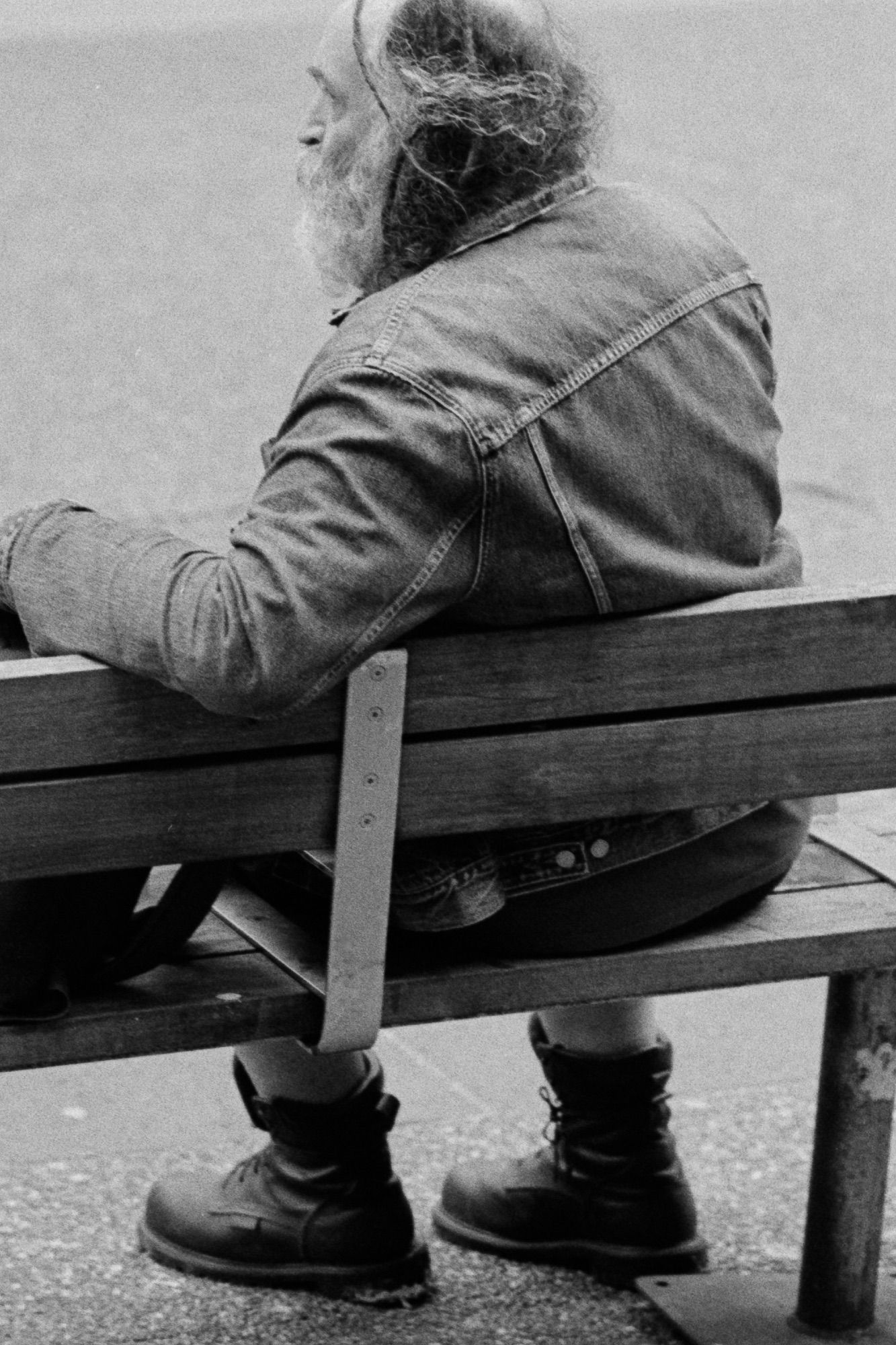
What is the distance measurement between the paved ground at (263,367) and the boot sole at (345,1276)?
0.02 meters

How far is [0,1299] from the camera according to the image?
10.4 feet

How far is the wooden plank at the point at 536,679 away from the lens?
2.38m

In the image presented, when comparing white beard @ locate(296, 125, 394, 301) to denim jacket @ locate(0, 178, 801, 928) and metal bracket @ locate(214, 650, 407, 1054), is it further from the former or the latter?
metal bracket @ locate(214, 650, 407, 1054)

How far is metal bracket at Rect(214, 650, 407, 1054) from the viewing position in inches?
97.0

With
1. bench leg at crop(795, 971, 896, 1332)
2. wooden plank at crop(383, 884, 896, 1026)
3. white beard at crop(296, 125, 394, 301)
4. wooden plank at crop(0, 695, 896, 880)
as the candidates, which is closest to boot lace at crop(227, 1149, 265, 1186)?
wooden plank at crop(383, 884, 896, 1026)

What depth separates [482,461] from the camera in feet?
7.84

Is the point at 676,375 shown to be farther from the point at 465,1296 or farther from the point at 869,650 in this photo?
the point at 465,1296

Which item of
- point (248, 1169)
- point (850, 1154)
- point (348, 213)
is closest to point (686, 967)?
point (850, 1154)

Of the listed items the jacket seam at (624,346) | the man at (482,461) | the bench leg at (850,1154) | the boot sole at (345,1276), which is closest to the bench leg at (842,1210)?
the bench leg at (850,1154)

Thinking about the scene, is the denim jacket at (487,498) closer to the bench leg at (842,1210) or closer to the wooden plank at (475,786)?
the wooden plank at (475,786)

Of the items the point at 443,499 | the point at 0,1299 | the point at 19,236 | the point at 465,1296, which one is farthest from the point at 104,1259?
the point at 19,236

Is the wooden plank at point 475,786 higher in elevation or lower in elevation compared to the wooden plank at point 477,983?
higher

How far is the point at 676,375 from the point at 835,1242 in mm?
1117

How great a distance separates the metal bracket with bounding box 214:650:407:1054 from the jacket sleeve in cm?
8
